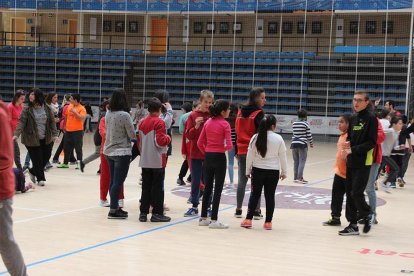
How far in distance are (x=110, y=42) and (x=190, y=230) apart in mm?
24880

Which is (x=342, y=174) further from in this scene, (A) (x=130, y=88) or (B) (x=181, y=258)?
(A) (x=130, y=88)

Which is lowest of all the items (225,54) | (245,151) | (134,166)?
(134,166)

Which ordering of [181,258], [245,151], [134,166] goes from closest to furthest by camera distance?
[181,258]
[245,151]
[134,166]

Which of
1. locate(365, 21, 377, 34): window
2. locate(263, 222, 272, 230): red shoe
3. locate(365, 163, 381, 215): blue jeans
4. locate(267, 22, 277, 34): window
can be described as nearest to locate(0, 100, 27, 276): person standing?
locate(263, 222, 272, 230): red shoe

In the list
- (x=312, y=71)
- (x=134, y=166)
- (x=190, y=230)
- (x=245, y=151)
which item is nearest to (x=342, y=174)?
(x=245, y=151)

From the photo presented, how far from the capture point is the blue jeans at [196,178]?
9.38 meters

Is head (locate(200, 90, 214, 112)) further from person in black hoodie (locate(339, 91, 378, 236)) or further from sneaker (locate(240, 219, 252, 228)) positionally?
person in black hoodie (locate(339, 91, 378, 236))

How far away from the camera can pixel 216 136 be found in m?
8.61

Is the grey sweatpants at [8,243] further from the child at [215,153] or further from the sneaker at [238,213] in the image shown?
the sneaker at [238,213]

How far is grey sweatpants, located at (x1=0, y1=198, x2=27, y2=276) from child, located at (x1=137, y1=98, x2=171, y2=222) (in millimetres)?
3945

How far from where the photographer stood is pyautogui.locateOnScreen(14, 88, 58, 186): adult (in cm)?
1167

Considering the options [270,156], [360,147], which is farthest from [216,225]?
[360,147]

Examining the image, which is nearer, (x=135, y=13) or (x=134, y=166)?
(x=134, y=166)

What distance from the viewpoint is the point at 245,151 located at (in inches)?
362
